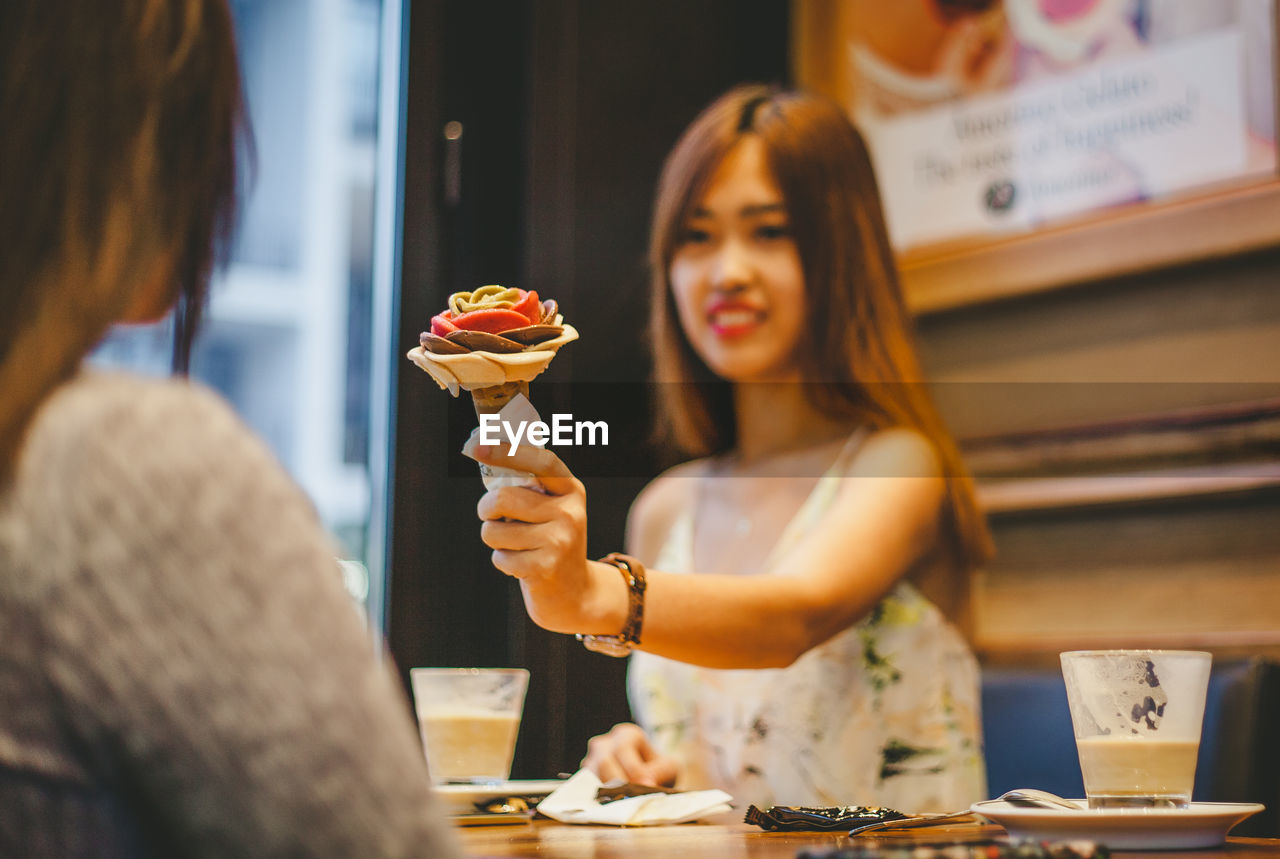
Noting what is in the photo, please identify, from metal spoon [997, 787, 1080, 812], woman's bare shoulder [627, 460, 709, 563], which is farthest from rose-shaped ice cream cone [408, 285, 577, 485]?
woman's bare shoulder [627, 460, 709, 563]

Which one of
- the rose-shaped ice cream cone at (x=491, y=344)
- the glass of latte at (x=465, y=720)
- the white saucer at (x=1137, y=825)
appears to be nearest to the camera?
the white saucer at (x=1137, y=825)

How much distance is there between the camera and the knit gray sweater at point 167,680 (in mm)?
435

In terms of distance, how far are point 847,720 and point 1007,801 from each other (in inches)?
25.9

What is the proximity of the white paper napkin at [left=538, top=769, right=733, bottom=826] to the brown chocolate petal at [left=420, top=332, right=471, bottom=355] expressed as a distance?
1.40ft

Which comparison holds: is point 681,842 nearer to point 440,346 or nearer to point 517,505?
point 517,505

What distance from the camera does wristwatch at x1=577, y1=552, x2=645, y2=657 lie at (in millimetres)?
1103

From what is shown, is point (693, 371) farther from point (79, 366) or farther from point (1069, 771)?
point (79, 366)

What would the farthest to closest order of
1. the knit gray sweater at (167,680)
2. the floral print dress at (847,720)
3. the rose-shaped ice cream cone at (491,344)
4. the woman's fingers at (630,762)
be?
the floral print dress at (847,720) < the woman's fingers at (630,762) < the rose-shaped ice cream cone at (491,344) < the knit gray sweater at (167,680)

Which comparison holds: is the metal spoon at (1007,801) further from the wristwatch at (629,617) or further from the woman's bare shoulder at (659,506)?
the woman's bare shoulder at (659,506)

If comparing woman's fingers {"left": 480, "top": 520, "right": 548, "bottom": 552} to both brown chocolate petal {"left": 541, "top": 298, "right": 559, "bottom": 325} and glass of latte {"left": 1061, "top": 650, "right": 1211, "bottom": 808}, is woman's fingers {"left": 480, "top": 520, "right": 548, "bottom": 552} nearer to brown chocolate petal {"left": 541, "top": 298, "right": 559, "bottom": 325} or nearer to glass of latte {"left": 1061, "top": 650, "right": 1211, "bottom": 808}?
brown chocolate petal {"left": 541, "top": 298, "right": 559, "bottom": 325}

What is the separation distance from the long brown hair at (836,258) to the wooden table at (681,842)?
0.77m

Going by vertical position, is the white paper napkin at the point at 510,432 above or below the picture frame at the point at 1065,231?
below

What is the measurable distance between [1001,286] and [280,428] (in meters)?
1.98

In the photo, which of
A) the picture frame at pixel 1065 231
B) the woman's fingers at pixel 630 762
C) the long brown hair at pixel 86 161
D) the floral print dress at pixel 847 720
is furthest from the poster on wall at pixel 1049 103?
the long brown hair at pixel 86 161
